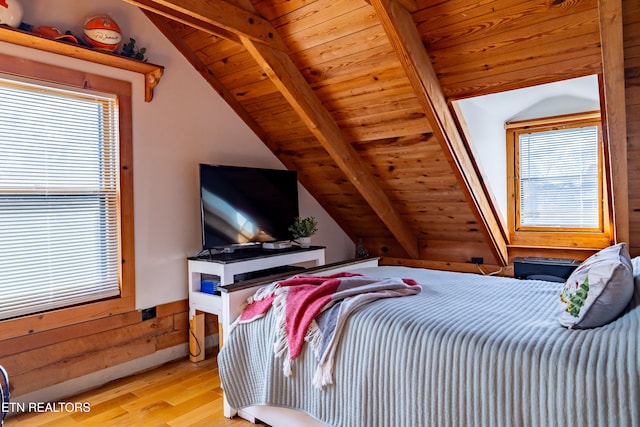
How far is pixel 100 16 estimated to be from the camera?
8.71 ft

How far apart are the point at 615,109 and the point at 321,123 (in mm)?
1909

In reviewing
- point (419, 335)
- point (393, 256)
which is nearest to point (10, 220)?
point (419, 335)

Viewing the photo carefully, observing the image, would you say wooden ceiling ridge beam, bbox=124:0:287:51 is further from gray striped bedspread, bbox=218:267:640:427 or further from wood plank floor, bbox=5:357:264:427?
wood plank floor, bbox=5:357:264:427

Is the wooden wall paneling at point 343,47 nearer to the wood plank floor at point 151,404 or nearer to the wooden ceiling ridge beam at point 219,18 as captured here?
the wooden ceiling ridge beam at point 219,18

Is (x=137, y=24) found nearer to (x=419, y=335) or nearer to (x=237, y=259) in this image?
(x=237, y=259)

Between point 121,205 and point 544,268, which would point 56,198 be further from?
point 544,268

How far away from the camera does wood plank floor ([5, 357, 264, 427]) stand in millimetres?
2287

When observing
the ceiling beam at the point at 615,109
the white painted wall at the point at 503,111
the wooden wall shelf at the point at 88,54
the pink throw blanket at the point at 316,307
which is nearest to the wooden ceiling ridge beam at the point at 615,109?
the ceiling beam at the point at 615,109

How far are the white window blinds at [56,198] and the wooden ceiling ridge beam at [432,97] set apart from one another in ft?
6.31

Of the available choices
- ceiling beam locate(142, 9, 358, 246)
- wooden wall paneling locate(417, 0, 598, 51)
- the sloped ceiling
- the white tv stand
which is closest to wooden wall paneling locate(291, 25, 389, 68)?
the sloped ceiling

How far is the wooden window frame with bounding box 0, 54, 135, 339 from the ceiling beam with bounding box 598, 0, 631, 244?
9.42 feet

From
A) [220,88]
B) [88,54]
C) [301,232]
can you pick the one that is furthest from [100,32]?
[301,232]

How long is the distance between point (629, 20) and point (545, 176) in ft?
6.59

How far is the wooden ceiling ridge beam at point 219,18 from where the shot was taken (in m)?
2.34
